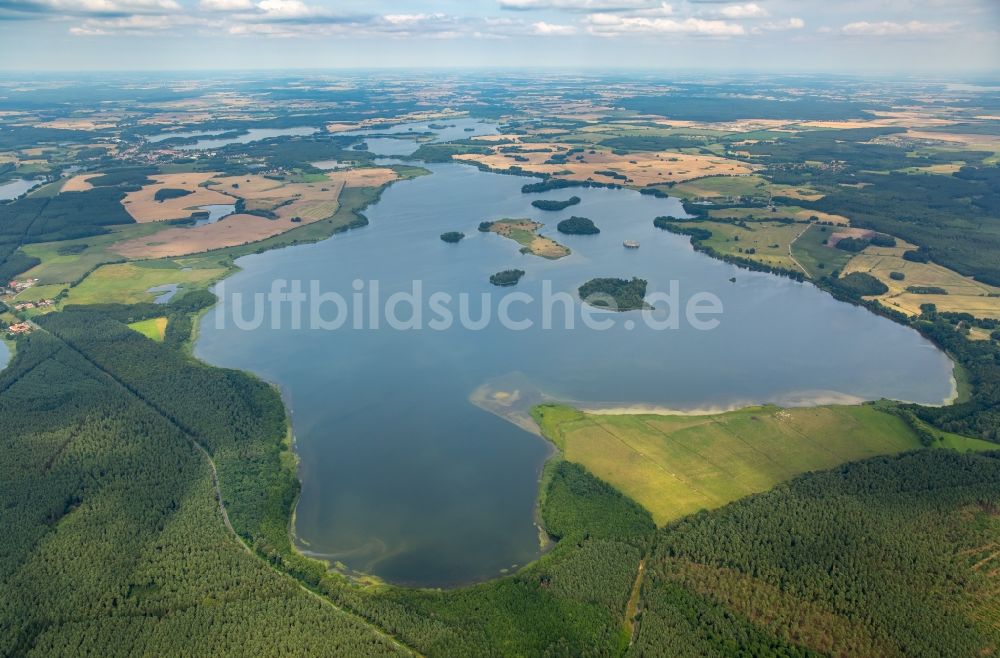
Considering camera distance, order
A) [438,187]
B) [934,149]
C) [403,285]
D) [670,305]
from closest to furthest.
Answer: [670,305] < [403,285] < [438,187] < [934,149]

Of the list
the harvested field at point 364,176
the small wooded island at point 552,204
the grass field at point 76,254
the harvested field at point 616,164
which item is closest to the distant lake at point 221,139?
the harvested field at point 364,176

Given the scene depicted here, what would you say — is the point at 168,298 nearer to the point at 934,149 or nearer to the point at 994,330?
the point at 994,330

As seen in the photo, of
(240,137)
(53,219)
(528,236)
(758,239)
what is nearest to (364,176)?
(528,236)

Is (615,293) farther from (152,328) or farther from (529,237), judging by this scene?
(152,328)

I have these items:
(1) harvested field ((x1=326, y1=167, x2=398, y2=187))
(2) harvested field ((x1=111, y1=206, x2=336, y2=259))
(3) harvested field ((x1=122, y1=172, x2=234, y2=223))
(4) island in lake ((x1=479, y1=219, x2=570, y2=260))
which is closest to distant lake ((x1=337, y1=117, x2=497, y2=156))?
(1) harvested field ((x1=326, y1=167, x2=398, y2=187))

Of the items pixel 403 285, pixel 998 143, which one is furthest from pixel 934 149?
pixel 403 285

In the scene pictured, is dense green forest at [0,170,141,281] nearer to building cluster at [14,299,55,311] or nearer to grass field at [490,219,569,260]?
building cluster at [14,299,55,311]
